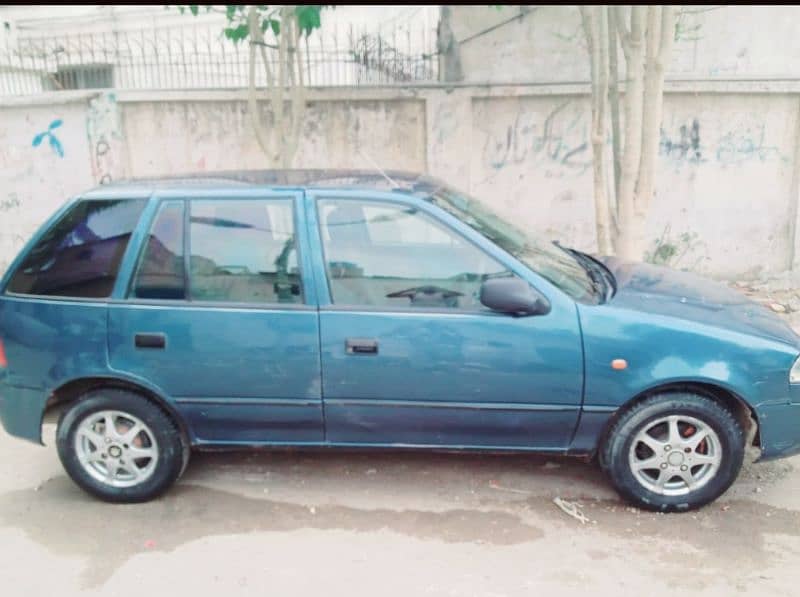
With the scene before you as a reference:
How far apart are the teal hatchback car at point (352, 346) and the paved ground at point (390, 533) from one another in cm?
25

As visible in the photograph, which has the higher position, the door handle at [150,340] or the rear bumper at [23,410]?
the door handle at [150,340]

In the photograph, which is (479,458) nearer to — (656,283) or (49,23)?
(656,283)

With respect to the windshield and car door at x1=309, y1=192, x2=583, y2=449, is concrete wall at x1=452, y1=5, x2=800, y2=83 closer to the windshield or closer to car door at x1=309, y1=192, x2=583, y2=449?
the windshield

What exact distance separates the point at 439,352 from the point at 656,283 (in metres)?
1.36

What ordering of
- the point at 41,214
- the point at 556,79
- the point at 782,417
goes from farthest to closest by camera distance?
the point at 41,214 → the point at 556,79 → the point at 782,417

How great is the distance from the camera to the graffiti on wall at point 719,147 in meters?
7.26

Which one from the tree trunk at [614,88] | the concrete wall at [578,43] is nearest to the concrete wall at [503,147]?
the concrete wall at [578,43]

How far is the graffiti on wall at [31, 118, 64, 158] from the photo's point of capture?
783cm

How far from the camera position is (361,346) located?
3191mm

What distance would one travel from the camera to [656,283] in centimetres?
364

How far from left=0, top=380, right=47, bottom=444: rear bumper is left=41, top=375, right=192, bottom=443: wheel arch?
37mm

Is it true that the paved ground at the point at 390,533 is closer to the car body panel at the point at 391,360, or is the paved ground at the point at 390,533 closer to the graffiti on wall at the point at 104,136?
the car body panel at the point at 391,360

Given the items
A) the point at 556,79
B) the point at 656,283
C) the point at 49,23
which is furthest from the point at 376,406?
the point at 49,23

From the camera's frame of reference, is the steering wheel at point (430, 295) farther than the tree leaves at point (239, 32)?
No
